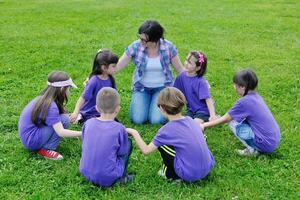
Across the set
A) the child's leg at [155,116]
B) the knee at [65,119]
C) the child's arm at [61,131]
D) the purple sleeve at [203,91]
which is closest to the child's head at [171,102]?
the child's arm at [61,131]

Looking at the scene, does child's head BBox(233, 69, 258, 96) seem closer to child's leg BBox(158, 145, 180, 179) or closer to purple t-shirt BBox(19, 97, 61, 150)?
child's leg BBox(158, 145, 180, 179)

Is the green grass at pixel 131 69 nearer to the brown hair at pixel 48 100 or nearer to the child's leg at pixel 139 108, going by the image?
the child's leg at pixel 139 108

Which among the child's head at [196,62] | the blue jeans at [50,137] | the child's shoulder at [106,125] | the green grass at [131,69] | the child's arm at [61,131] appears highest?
the child's head at [196,62]

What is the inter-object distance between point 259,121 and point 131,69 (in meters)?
3.87

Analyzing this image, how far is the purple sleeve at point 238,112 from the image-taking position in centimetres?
502

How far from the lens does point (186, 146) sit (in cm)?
434

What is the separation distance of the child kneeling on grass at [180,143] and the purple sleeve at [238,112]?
0.78m

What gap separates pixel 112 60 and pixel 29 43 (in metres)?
5.19

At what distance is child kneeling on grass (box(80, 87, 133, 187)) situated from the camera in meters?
4.29

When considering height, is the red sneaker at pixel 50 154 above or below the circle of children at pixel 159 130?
below

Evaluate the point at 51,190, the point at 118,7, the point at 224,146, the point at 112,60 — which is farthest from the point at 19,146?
the point at 118,7

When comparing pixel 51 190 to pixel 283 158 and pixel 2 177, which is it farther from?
pixel 283 158

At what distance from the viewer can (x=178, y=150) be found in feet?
14.4

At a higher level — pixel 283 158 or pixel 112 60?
pixel 112 60
